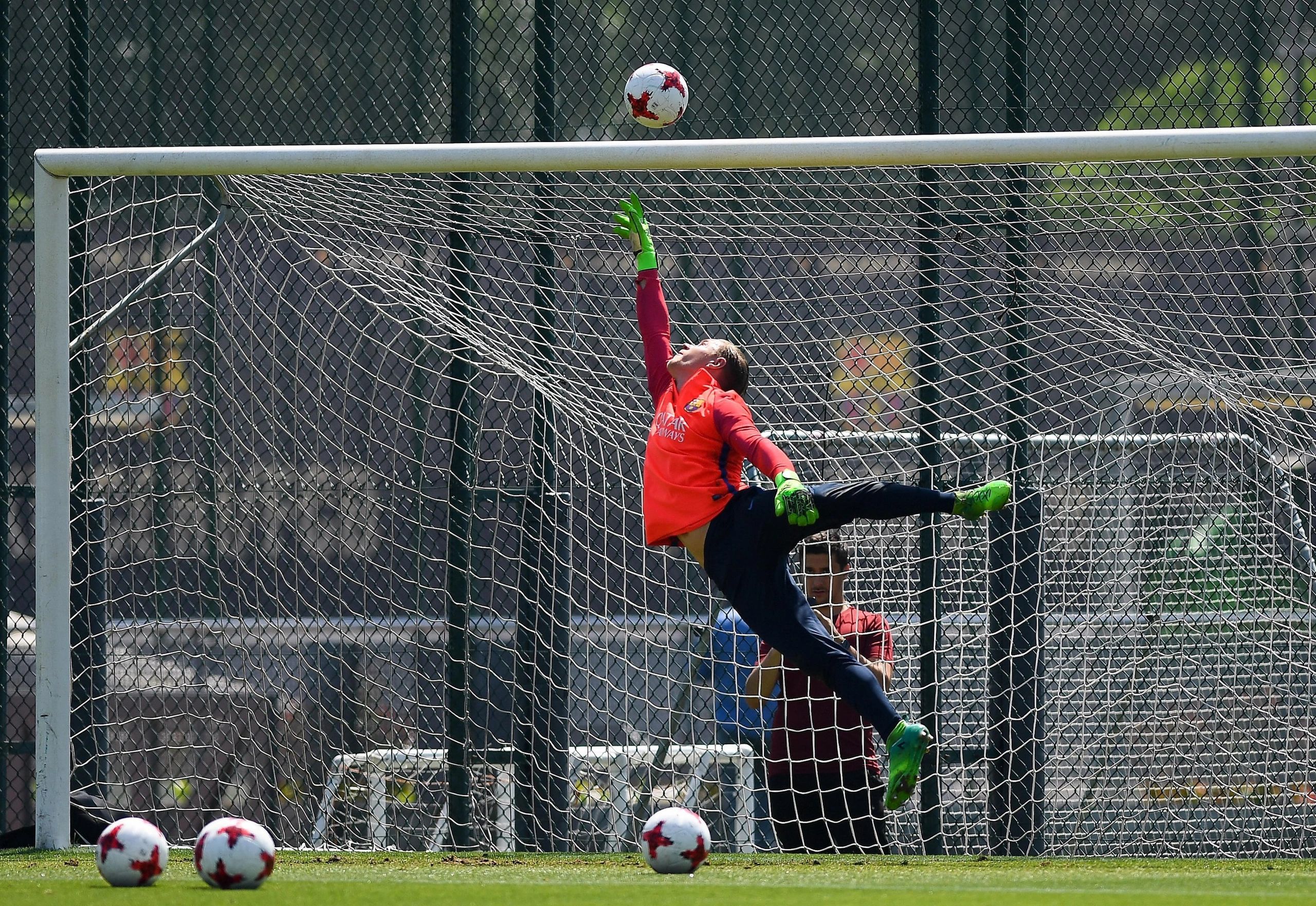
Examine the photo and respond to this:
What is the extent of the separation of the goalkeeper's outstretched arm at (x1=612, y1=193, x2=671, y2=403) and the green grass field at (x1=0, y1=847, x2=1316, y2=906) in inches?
75.9

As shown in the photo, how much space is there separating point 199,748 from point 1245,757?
16.1 feet

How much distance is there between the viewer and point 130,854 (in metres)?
4.62

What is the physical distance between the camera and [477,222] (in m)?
7.54

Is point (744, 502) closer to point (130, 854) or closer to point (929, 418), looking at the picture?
point (929, 418)

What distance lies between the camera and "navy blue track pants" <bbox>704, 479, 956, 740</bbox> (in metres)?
5.45

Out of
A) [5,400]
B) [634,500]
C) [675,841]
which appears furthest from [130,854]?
[5,400]

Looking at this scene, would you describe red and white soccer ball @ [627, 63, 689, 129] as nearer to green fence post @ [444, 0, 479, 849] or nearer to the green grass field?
green fence post @ [444, 0, 479, 849]

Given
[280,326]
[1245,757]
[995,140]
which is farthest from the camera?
[280,326]

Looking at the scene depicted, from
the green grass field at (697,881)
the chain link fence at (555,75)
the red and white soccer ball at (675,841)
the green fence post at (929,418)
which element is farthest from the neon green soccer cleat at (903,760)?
the chain link fence at (555,75)

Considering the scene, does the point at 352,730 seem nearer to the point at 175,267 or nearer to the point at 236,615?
the point at 236,615

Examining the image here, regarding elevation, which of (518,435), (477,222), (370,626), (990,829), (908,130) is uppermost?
(908,130)

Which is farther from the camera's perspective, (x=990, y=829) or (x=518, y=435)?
(x=518, y=435)

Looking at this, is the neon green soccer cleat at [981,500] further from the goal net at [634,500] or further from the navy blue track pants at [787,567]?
the goal net at [634,500]

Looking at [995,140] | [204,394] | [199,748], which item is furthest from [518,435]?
[995,140]
